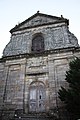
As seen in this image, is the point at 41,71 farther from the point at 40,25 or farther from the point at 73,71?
the point at 40,25

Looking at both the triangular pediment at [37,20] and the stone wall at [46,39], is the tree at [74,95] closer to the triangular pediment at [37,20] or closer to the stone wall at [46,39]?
the stone wall at [46,39]

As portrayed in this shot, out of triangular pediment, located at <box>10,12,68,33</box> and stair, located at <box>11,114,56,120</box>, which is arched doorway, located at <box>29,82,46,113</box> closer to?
stair, located at <box>11,114,56,120</box>

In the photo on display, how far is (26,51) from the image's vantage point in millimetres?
13836

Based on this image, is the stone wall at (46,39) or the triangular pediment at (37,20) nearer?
the stone wall at (46,39)

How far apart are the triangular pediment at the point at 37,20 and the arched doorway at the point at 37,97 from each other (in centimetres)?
628

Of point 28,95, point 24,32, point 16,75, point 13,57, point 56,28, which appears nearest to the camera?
point 28,95

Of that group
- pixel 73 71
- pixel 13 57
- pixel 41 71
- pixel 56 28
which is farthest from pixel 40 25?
pixel 73 71

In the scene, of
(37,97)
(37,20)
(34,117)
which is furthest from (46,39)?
(34,117)

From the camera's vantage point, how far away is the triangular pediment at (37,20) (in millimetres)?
15156

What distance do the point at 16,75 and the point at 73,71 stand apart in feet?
17.2

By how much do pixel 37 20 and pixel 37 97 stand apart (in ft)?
26.1

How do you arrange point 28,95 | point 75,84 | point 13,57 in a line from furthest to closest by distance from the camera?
point 13,57
point 28,95
point 75,84

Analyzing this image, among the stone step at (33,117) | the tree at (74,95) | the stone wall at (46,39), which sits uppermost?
the stone wall at (46,39)

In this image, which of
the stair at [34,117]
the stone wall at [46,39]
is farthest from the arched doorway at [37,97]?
the stone wall at [46,39]
